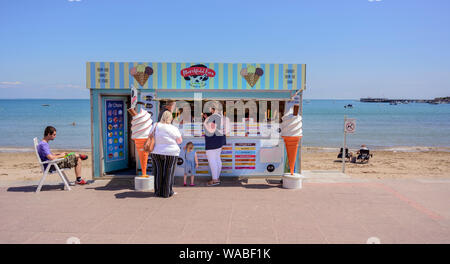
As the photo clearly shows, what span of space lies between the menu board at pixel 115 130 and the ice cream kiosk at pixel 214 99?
0.10 m

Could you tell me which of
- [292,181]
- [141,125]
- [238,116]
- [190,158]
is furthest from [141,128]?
[292,181]

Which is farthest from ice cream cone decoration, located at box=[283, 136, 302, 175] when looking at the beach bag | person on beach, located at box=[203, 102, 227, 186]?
the beach bag

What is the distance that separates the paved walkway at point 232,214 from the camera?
3.95 m

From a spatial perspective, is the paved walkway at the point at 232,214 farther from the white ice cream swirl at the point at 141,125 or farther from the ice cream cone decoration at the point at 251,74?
the ice cream cone decoration at the point at 251,74

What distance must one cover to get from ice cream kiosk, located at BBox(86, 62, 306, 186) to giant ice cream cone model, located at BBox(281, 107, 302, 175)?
0.14m

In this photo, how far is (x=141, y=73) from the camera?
6.93 m

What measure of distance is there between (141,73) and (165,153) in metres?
2.26

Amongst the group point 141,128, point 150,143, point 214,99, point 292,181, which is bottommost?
point 292,181

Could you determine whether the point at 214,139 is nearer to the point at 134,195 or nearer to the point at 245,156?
the point at 245,156

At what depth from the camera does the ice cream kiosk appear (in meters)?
6.93

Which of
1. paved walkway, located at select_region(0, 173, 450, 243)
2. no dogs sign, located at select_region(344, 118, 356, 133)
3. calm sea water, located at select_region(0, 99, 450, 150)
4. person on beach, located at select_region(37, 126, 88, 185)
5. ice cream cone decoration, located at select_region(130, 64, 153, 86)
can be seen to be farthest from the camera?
calm sea water, located at select_region(0, 99, 450, 150)

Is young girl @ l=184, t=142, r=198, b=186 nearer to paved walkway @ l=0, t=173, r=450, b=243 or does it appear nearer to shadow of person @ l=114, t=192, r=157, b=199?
paved walkway @ l=0, t=173, r=450, b=243

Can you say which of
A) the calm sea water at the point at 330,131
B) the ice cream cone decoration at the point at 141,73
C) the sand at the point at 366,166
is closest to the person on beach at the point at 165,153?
the ice cream cone decoration at the point at 141,73
